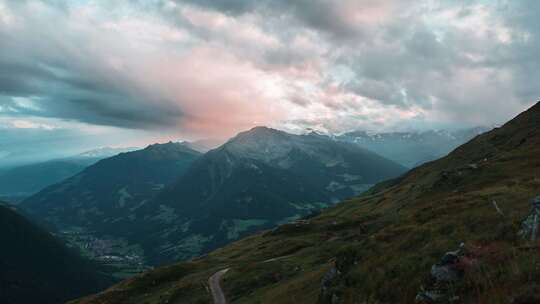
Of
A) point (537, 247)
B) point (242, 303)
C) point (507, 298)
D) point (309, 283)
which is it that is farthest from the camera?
point (242, 303)

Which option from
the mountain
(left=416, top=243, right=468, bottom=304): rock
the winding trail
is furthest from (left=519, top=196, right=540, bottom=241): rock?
the winding trail

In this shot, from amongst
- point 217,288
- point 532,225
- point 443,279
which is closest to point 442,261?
point 443,279

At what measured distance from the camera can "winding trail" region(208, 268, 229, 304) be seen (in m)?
73.6

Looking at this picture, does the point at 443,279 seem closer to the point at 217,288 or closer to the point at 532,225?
the point at 532,225

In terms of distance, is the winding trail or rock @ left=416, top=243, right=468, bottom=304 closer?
rock @ left=416, top=243, right=468, bottom=304

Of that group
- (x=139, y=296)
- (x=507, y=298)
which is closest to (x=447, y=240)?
(x=507, y=298)

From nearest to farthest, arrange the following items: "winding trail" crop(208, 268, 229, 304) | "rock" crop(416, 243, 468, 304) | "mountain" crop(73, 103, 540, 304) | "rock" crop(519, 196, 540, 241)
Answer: "mountain" crop(73, 103, 540, 304)
"rock" crop(416, 243, 468, 304)
"rock" crop(519, 196, 540, 241)
"winding trail" crop(208, 268, 229, 304)

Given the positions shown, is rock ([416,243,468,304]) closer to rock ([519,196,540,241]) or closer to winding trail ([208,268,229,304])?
rock ([519,196,540,241])

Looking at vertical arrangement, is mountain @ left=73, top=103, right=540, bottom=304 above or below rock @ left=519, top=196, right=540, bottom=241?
below

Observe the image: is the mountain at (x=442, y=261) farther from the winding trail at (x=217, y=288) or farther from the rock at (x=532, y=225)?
the winding trail at (x=217, y=288)

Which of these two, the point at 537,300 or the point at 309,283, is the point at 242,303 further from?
the point at 537,300

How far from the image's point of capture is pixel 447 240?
99.2ft

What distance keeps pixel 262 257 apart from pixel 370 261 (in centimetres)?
7712

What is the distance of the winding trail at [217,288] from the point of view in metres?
73.6
